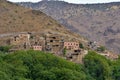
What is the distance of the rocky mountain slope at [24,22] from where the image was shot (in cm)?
12825

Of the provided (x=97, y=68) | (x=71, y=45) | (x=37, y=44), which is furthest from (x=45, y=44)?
(x=97, y=68)

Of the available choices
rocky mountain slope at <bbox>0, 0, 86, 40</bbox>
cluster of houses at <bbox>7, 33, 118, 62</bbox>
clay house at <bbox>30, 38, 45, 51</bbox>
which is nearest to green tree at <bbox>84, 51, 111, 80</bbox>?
cluster of houses at <bbox>7, 33, 118, 62</bbox>

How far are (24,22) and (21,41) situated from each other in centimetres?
2309

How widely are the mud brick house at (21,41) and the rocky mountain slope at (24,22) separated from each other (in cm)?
884

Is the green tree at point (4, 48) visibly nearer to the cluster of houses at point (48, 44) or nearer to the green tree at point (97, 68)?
the cluster of houses at point (48, 44)

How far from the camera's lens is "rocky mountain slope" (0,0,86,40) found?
128250 millimetres

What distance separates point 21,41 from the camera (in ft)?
366

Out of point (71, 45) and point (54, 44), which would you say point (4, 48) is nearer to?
point (54, 44)

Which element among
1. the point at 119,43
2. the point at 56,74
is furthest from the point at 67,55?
the point at 119,43

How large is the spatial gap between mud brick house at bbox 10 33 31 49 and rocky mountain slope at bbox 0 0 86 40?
29.0 feet

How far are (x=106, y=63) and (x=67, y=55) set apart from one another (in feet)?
22.0

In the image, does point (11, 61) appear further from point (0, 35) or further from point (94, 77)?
point (0, 35)

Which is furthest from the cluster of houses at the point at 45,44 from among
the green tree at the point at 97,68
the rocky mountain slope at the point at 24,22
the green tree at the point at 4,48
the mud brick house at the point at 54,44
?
the rocky mountain slope at the point at 24,22

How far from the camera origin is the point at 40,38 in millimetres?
114375
